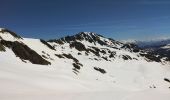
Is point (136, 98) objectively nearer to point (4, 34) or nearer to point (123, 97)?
point (123, 97)

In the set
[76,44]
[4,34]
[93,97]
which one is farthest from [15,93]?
[76,44]

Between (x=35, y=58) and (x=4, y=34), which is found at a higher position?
(x=4, y=34)

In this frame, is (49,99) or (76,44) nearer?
(49,99)

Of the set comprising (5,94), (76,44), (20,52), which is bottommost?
(5,94)

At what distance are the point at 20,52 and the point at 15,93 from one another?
124ft

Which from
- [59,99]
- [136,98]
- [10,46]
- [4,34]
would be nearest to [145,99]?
[136,98]

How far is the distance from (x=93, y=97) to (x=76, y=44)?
6606 inches

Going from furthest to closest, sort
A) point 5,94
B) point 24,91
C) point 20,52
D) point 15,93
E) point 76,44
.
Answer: point 76,44 < point 20,52 < point 24,91 < point 15,93 < point 5,94

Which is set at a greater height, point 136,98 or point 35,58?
point 35,58

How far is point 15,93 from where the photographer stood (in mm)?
20328

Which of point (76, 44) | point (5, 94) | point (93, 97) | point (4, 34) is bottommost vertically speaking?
point (5, 94)

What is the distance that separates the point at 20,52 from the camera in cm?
5662

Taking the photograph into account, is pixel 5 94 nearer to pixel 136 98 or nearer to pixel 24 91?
pixel 24 91

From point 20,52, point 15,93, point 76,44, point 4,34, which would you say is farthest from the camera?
point 76,44
